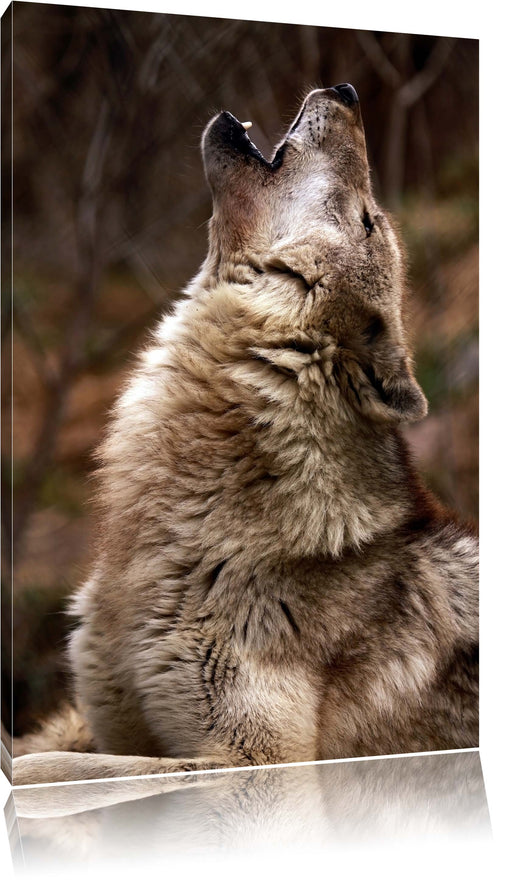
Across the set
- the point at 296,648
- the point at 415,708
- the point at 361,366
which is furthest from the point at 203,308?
the point at 415,708

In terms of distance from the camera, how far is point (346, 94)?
16.8 ft

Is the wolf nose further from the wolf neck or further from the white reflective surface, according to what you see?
the white reflective surface

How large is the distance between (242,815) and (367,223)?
7.60 feet

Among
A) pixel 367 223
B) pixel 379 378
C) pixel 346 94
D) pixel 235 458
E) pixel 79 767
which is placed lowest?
pixel 79 767

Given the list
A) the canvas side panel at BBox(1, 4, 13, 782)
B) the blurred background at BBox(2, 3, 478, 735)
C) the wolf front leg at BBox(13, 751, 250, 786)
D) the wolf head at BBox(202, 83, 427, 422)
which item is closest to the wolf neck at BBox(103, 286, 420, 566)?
the wolf head at BBox(202, 83, 427, 422)

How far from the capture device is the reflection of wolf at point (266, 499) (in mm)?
4805

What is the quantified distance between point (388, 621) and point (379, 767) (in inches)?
24.6

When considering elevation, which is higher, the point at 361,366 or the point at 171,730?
the point at 361,366

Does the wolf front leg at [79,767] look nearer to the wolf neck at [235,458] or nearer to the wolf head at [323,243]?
the wolf neck at [235,458]

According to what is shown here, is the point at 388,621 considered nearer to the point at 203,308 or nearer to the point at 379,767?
the point at 379,767

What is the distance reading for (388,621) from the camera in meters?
5.08

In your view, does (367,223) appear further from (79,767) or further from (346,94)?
(79,767)

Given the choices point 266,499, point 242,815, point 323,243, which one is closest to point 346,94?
point 323,243


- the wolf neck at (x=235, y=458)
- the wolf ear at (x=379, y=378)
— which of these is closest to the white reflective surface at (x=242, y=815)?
Answer: the wolf neck at (x=235, y=458)
